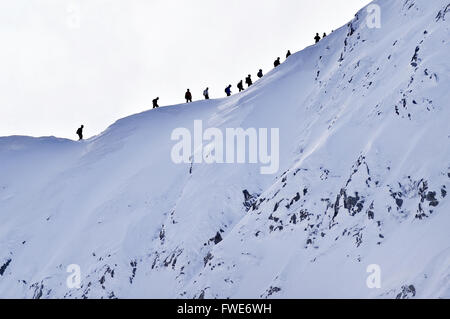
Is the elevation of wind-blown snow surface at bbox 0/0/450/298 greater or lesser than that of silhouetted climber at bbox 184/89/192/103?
lesser

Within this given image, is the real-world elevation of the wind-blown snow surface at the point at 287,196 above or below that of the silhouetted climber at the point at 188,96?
below

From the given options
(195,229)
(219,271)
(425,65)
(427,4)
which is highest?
(427,4)

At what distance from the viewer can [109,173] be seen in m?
63.3

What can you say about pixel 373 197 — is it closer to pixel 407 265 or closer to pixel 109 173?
pixel 407 265

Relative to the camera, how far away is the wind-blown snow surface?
41.5 metres

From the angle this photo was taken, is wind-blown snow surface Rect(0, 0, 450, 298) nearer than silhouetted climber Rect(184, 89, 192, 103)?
Yes

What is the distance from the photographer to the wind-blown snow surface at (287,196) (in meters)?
41.5

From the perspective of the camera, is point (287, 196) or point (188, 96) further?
point (188, 96)

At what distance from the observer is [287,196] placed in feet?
155

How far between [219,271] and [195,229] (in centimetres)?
532

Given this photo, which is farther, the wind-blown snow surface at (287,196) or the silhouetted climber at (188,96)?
the silhouetted climber at (188,96)

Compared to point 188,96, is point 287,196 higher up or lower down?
lower down

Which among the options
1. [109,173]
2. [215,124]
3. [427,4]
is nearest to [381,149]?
[427,4]
